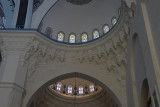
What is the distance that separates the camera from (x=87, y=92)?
17.3 m

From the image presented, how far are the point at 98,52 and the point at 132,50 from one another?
247 centimetres

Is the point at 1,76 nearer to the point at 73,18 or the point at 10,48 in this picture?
the point at 10,48

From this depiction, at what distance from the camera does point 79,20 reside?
1455 cm

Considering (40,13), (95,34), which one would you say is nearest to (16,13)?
(40,13)

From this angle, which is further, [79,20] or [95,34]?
[79,20]

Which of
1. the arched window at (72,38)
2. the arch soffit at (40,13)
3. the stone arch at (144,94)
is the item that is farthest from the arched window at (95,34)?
the stone arch at (144,94)

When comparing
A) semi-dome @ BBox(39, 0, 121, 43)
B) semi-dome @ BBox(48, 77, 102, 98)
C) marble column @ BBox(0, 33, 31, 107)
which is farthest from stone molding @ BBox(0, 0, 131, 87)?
semi-dome @ BBox(48, 77, 102, 98)

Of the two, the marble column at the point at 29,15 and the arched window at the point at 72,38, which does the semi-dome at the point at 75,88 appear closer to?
the arched window at the point at 72,38

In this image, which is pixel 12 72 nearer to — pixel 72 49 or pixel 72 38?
pixel 72 49

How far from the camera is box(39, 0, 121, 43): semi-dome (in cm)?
1364

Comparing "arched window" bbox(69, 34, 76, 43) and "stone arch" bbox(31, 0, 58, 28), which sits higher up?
"stone arch" bbox(31, 0, 58, 28)

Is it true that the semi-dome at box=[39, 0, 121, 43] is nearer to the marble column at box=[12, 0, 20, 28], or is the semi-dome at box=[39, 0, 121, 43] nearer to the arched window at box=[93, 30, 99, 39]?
the arched window at box=[93, 30, 99, 39]

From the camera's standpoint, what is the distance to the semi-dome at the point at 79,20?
13636mm

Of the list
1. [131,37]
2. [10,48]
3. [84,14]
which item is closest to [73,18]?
[84,14]
